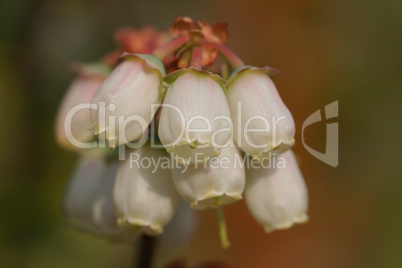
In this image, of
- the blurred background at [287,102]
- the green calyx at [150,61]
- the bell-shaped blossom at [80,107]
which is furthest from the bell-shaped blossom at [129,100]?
the blurred background at [287,102]

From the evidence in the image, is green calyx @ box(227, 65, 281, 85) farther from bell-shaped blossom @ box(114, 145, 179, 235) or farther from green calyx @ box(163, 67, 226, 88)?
bell-shaped blossom @ box(114, 145, 179, 235)

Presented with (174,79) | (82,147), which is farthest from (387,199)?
(174,79)

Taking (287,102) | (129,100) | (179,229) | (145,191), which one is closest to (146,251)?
(179,229)

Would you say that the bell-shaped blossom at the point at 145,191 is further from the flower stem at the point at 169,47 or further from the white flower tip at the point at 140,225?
the flower stem at the point at 169,47

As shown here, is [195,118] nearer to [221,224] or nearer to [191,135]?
[191,135]

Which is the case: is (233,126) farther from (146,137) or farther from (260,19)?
(260,19)
